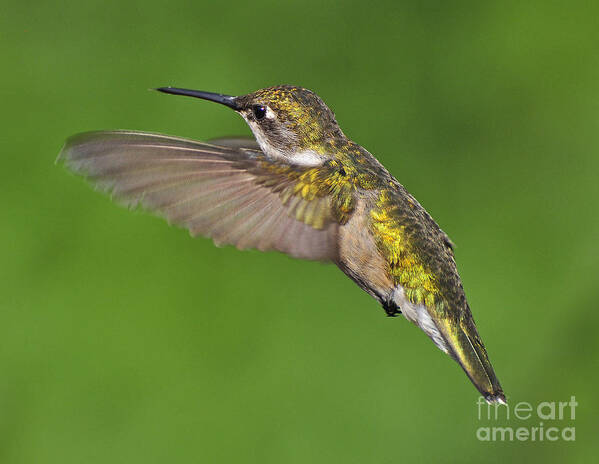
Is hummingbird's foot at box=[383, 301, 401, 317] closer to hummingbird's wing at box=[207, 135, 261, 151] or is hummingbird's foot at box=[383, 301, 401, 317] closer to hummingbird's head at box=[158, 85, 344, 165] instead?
hummingbird's head at box=[158, 85, 344, 165]

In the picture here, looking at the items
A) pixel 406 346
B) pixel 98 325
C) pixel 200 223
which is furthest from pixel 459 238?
pixel 200 223

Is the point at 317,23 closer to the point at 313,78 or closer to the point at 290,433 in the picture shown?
the point at 313,78

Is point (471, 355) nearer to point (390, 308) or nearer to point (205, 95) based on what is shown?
point (390, 308)

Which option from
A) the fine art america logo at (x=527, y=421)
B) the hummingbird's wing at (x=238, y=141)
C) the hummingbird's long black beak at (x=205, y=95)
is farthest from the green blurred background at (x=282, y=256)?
the hummingbird's long black beak at (x=205, y=95)

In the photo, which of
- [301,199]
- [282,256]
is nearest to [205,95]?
[301,199]

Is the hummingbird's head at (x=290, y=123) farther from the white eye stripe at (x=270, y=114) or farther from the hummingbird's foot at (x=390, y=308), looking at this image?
the hummingbird's foot at (x=390, y=308)

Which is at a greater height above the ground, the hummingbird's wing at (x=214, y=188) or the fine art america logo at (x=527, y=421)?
the hummingbird's wing at (x=214, y=188)

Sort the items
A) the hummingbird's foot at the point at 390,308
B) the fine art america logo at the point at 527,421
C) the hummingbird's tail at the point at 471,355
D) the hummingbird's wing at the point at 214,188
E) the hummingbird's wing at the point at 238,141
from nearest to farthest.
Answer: the hummingbird's wing at the point at 214,188, the hummingbird's tail at the point at 471,355, the hummingbird's foot at the point at 390,308, the hummingbird's wing at the point at 238,141, the fine art america logo at the point at 527,421

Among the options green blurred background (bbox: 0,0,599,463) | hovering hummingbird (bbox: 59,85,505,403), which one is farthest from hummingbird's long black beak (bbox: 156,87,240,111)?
green blurred background (bbox: 0,0,599,463)
